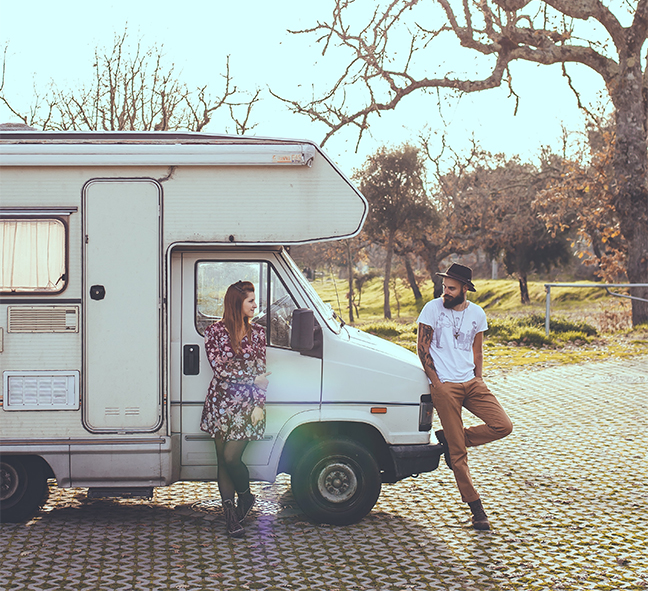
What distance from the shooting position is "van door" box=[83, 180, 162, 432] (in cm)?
595

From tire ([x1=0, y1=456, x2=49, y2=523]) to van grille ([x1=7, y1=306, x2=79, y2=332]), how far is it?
98cm

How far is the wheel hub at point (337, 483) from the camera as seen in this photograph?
6.16m

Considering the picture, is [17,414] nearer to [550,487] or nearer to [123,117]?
[550,487]

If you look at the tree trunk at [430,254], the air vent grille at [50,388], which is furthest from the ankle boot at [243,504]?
the tree trunk at [430,254]

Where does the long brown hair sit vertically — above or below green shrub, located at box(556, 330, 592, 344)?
above

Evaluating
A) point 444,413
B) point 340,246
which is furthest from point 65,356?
point 340,246

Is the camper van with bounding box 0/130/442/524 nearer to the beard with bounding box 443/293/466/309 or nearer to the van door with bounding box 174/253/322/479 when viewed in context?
the van door with bounding box 174/253/322/479

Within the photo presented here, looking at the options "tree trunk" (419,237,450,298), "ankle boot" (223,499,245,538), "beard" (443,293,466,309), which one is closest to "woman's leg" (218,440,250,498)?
"ankle boot" (223,499,245,538)

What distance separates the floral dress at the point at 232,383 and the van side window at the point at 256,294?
0.87ft

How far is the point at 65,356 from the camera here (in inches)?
235

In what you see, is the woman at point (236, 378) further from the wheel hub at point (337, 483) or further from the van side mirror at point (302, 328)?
the wheel hub at point (337, 483)

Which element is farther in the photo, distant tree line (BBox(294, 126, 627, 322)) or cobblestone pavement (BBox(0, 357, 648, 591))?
distant tree line (BBox(294, 126, 627, 322))

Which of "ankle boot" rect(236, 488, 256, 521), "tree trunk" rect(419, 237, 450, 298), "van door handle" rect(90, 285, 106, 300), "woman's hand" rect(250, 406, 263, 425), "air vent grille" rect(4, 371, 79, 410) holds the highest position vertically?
"tree trunk" rect(419, 237, 450, 298)

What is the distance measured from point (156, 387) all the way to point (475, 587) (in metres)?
2.56
